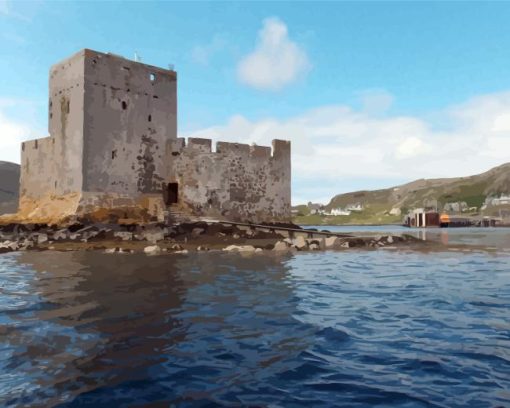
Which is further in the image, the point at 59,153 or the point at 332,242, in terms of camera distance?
the point at 59,153

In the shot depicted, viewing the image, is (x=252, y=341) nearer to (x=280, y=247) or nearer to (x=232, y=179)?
(x=280, y=247)

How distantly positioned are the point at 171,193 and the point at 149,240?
4188 millimetres

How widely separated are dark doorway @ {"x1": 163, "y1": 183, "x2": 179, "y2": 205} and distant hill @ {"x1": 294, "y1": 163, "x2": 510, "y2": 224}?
317 ft

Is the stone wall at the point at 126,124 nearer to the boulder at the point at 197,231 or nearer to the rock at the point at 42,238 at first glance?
the rock at the point at 42,238

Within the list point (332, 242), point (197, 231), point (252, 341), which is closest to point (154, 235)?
point (197, 231)

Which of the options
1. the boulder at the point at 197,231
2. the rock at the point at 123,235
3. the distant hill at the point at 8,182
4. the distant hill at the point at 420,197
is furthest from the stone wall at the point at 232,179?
the distant hill at the point at 420,197

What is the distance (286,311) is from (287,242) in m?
12.3

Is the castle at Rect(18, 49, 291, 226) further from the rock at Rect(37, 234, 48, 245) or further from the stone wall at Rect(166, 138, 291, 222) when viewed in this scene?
the rock at Rect(37, 234, 48, 245)

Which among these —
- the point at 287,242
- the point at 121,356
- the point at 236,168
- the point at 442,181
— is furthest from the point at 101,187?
the point at 442,181

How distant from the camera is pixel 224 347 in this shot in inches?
175

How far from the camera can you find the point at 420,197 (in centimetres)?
14188

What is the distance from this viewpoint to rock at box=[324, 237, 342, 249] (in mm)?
19302

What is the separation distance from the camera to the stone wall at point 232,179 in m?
20.7

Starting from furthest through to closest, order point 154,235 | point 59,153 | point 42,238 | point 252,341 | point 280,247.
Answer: point 59,153
point 154,235
point 280,247
point 42,238
point 252,341
